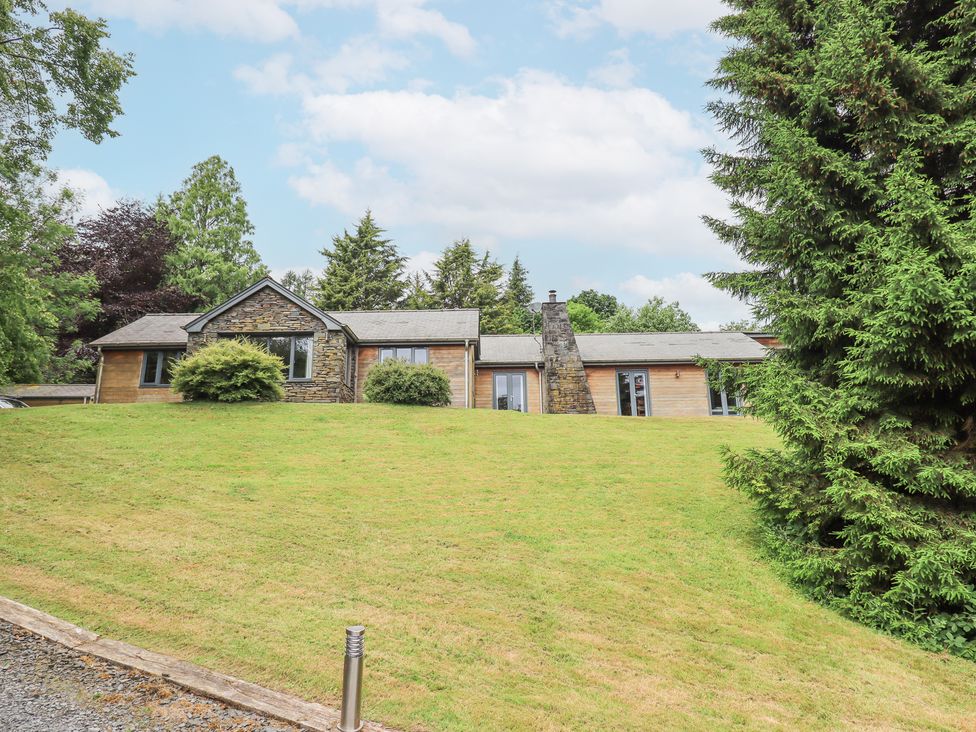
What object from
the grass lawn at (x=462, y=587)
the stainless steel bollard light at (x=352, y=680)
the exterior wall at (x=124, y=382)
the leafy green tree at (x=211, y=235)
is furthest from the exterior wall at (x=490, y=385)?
the leafy green tree at (x=211, y=235)

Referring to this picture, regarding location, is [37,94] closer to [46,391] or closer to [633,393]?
[46,391]

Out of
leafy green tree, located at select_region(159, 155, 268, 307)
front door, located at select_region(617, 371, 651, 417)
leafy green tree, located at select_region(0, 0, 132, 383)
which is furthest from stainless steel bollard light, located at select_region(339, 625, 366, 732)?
leafy green tree, located at select_region(159, 155, 268, 307)

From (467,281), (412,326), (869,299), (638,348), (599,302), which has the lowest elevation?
(869,299)

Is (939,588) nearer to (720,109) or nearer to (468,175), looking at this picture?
(720,109)

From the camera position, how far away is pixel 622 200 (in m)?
29.4

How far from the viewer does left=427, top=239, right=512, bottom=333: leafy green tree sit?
156 feet

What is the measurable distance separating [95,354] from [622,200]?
3169cm

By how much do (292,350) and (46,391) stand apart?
1588 centimetres

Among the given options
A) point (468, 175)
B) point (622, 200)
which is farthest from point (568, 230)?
point (468, 175)

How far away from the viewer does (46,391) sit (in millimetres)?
27828

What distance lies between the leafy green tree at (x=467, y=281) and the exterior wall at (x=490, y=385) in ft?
75.7

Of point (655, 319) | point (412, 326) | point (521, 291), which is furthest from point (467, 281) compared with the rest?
point (412, 326)

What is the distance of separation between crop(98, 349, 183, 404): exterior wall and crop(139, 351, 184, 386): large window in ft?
0.52

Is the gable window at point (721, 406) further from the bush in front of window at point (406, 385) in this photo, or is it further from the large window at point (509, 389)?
the bush in front of window at point (406, 385)
